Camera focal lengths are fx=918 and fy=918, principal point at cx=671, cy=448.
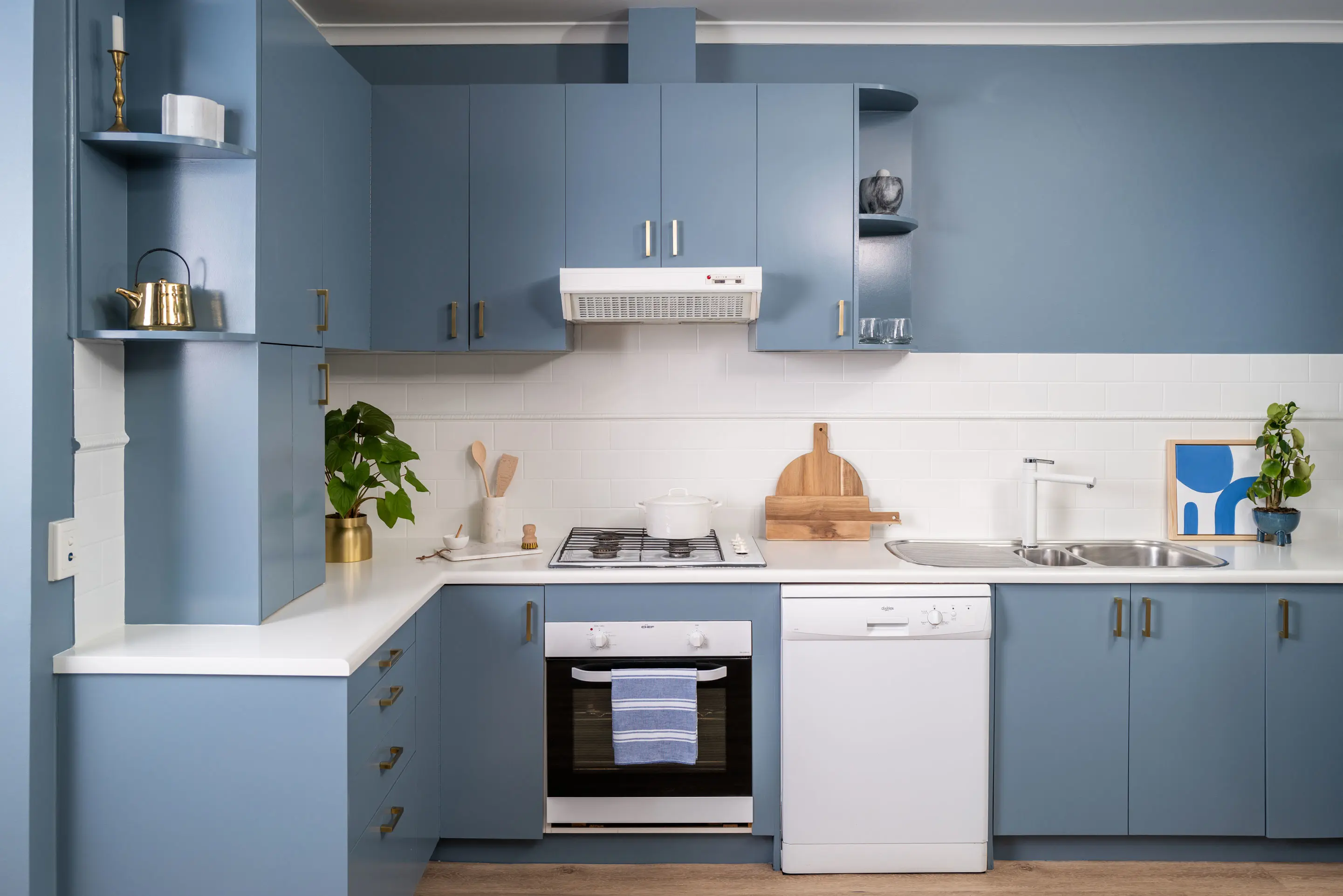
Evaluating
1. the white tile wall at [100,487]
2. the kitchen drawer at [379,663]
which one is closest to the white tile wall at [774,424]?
the kitchen drawer at [379,663]

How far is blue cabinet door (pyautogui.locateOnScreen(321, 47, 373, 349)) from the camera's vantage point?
8.36 feet

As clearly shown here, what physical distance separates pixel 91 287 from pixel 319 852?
4.22ft

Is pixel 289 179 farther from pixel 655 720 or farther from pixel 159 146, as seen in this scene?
pixel 655 720

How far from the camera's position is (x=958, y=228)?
3.31 meters

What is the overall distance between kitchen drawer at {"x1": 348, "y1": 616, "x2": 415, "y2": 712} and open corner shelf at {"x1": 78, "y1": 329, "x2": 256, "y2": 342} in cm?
77

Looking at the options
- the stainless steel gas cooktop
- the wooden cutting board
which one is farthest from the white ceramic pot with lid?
the wooden cutting board

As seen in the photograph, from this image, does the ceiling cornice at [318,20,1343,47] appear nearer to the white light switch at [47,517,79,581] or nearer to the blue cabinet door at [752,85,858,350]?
the blue cabinet door at [752,85,858,350]

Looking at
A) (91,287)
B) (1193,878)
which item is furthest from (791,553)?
(91,287)

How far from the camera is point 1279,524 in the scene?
317 centimetres

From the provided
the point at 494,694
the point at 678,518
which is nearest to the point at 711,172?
the point at 678,518

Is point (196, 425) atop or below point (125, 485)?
atop

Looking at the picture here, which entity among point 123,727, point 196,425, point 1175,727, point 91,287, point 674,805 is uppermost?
point 91,287

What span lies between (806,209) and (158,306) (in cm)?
192

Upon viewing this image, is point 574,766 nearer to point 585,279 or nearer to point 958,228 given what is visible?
point 585,279
